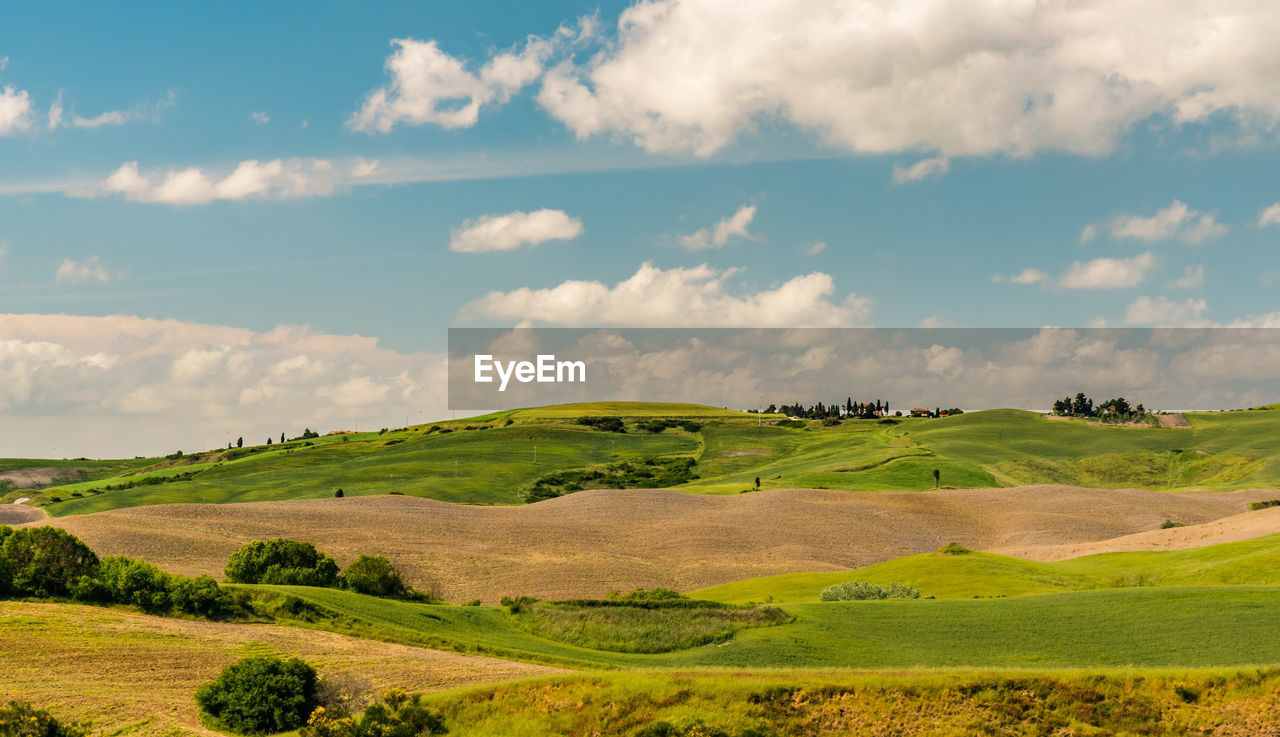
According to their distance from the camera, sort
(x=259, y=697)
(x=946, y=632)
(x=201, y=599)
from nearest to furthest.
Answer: (x=259, y=697)
(x=946, y=632)
(x=201, y=599)

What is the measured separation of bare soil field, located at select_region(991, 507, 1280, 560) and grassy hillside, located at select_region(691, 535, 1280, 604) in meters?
5.71

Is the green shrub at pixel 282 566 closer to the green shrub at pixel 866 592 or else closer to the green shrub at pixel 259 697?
the green shrub at pixel 259 697

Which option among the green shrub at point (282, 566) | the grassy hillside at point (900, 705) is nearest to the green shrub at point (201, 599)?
the green shrub at point (282, 566)

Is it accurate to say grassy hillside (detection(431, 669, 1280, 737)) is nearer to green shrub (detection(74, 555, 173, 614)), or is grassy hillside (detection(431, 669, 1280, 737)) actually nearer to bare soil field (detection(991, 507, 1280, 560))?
green shrub (detection(74, 555, 173, 614))

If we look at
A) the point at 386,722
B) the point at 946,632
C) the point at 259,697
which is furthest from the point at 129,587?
the point at 946,632

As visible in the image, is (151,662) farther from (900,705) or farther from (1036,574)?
(1036,574)

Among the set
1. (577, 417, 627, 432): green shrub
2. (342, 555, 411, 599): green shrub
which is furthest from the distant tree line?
(342, 555, 411, 599): green shrub

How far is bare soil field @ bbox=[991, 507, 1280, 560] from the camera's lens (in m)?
63.3

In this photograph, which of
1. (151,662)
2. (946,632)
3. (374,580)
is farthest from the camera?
(374,580)

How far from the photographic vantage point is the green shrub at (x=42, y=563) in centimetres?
3559

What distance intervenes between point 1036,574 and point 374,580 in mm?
34878

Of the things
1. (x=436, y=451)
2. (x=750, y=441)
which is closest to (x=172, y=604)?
(x=436, y=451)

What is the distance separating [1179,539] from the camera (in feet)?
222

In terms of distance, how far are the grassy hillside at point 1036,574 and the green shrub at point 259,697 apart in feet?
91.7
